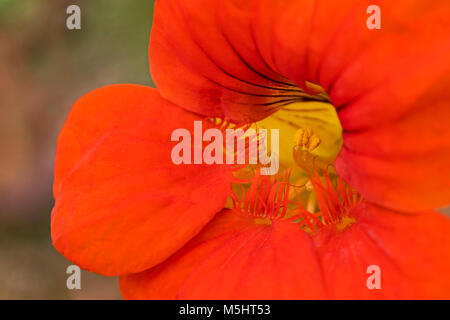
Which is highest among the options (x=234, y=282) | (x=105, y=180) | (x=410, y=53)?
(x=410, y=53)

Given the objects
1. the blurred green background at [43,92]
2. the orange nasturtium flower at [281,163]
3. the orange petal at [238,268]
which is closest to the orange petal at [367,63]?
the orange nasturtium flower at [281,163]

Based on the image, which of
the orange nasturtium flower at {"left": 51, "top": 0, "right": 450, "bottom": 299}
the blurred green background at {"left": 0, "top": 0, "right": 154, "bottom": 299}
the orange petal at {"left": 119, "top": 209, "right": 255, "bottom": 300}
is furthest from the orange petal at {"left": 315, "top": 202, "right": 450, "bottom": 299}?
the blurred green background at {"left": 0, "top": 0, "right": 154, "bottom": 299}

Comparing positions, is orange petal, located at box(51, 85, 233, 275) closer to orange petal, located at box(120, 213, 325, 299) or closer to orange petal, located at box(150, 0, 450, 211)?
orange petal, located at box(120, 213, 325, 299)

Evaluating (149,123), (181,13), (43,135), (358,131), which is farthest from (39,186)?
(358,131)

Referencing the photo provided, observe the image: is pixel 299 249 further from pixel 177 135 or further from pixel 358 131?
pixel 177 135

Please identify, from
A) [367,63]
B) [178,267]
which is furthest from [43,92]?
[367,63]

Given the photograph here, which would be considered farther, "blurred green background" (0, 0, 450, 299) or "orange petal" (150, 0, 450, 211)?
"blurred green background" (0, 0, 450, 299)

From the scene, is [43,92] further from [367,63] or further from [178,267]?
[367,63]
